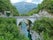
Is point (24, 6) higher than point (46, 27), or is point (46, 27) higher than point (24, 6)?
point (46, 27)

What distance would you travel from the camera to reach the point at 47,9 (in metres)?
30.3

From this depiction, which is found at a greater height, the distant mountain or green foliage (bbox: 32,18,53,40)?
green foliage (bbox: 32,18,53,40)

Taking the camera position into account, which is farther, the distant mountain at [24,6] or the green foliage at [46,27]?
the distant mountain at [24,6]

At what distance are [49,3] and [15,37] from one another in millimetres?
12069

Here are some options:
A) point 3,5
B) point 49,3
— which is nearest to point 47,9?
point 49,3

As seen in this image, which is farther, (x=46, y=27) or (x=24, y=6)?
(x=24, y=6)

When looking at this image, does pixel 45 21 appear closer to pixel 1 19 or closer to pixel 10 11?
pixel 1 19

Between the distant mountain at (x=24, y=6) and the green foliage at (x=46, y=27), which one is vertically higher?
the green foliage at (x=46, y=27)

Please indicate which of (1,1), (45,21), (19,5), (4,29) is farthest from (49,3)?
(19,5)

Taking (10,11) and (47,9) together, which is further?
(10,11)

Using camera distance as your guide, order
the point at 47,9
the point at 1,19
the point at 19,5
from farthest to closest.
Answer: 1. the point at 19,5
2. the point at 47,9
3. the point at 1,19

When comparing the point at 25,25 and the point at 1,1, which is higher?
the point at 1,1

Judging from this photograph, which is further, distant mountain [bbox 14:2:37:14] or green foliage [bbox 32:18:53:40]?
distant mountain [bbox 14:2:37:14]

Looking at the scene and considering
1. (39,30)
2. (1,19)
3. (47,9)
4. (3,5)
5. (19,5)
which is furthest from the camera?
(19,5)
